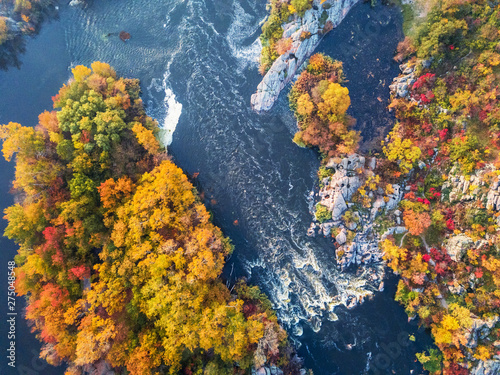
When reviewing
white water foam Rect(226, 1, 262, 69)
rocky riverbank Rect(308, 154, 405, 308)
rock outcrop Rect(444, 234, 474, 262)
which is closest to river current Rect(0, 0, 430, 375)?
white water foam Rect(226, 1, 262, 69)

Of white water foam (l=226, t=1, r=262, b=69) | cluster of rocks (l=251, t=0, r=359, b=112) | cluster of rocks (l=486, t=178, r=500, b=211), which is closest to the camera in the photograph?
cluster of rocks (l=486, t=178, r=500, b=211)

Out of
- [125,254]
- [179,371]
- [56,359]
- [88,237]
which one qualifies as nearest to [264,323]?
[179,371]

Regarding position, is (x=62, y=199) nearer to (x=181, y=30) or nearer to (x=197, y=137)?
(x=197, y=137)

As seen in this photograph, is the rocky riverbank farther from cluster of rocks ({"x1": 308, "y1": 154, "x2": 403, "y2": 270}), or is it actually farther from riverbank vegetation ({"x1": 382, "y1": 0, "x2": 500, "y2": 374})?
riverbank vegetation ({"x1": 382, "y1": 0, "x2": 500, "y2": 374})

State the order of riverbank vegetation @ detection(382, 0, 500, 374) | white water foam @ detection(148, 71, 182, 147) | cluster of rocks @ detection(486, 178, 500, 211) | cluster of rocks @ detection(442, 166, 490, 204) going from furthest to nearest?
1. white water foam @ detection(148, 71, 182, 147)
2. cluster of rocks @ detection(442, 166, 490, 204)
3. riverbank vegetation @ detection(382, 0, 500, 374)
4. cluster of rocks @ detection(486, 178, 500, 211)

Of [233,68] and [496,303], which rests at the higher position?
[233,68]
